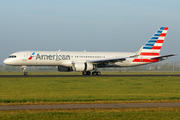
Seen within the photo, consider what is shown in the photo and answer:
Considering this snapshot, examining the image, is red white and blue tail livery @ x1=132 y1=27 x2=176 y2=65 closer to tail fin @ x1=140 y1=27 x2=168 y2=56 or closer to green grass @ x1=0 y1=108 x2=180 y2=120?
tail fin @ x1=140 y1=27 x2=168 y2=56

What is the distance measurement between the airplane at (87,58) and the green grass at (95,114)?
1311 inches

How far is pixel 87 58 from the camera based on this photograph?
4928 centimetres

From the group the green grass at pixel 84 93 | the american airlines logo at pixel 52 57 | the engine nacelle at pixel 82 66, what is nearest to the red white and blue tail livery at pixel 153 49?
the engine nacelle at pixel 82 66

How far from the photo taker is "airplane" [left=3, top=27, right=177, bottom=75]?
45906 mm

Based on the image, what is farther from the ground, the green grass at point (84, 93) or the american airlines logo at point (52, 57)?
the american airlines logo at point (52, 57)

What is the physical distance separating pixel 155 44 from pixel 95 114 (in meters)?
43.4

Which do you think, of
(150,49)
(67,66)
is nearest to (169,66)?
(150,49)

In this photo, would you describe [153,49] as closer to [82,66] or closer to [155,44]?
[155,44]

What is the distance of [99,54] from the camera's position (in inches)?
1996

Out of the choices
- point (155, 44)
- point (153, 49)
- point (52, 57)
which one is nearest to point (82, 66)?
point (52, 57)

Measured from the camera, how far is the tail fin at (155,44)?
2055 inches

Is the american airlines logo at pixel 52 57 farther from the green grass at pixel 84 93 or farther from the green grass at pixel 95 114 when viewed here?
the green grass at pixel 95 114

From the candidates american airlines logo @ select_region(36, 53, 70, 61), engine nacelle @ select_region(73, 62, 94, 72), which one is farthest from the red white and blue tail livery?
american airlines logo @ select_region(36, 53, 70, 61)

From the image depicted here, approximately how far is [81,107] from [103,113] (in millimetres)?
1964
